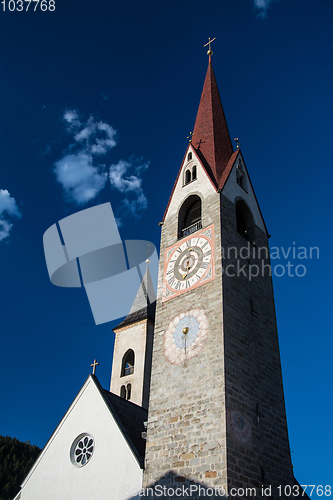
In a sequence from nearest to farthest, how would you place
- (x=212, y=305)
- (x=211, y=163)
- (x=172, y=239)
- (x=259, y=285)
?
(x=212, y=305), (x=259, y=285), (x=172, y=239), (x=211, y=163)

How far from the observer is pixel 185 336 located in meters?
12.3

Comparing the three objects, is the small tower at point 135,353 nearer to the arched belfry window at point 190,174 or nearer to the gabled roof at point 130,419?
the gabled roof at point 130,419

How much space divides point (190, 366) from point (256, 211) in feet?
24.1

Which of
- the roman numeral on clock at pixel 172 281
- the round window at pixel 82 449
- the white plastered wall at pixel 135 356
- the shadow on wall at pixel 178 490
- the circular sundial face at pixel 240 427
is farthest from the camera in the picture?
the white plastered wall at pixel 135 356

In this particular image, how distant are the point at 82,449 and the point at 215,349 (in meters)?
5.88

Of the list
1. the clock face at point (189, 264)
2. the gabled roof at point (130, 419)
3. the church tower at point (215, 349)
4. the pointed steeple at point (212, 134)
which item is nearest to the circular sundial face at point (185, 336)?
the church tower at point (215, 349)

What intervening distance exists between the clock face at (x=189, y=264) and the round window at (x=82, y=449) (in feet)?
16.5

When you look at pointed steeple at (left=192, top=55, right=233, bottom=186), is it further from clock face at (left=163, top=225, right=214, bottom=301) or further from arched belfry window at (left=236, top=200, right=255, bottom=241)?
clock face at (left=163, top=225, right=214, bottom=301)

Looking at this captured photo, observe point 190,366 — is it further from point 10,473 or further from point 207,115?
point 10,473

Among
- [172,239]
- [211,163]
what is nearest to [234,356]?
[172,239]

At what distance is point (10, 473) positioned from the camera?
1037 inches

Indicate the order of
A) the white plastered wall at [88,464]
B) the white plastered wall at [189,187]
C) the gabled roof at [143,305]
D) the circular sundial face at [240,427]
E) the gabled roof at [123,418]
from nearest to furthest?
the circular sundial face at [240,427], the white plastered wall at [88,464], the gabled roof at [123,418], the white plastered wall at [189,187], the gabled roof at [143,305]

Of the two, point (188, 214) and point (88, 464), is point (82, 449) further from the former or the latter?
point (188, 214)

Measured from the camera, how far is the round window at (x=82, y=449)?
13469 mm
